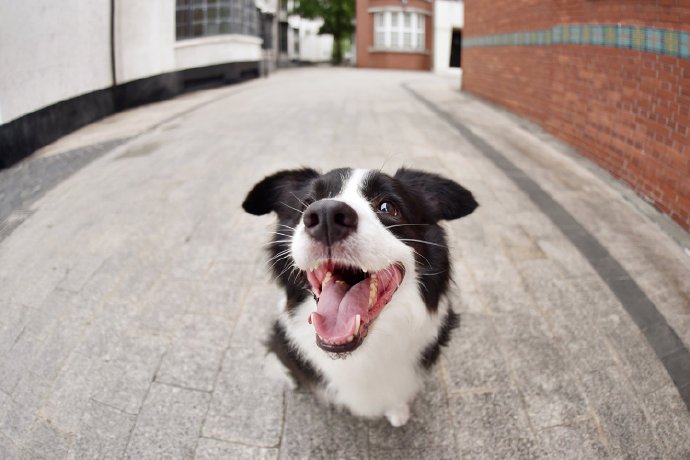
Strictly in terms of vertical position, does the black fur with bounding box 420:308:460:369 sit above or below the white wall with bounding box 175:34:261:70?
below

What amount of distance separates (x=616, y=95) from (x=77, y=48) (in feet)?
20.5

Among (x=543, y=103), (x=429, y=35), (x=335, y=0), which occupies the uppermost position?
(x=335, y=0)

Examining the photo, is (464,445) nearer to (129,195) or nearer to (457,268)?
(457,268)

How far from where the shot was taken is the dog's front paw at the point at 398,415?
220 centimetres

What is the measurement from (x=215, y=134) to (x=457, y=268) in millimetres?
4767

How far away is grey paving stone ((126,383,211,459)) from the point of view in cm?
213

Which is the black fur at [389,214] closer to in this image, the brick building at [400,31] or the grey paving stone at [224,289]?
the grey paving stone at [224,289]

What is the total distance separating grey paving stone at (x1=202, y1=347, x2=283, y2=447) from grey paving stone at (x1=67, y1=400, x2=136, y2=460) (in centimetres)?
39

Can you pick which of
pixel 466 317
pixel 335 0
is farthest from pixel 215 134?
pixel 335 0

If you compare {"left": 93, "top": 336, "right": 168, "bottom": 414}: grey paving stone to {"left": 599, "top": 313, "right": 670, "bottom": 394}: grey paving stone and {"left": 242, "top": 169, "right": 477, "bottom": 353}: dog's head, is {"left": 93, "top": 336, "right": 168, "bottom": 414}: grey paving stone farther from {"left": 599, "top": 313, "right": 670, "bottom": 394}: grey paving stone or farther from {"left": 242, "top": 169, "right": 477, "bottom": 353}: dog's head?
{"left": 599, "top": 313, "right": 670, "bottom": 394}: grey paving stone

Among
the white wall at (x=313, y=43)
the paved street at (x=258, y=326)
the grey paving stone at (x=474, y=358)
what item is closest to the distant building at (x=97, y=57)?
the paved street at (x=258, y=326)

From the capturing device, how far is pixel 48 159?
350 cm

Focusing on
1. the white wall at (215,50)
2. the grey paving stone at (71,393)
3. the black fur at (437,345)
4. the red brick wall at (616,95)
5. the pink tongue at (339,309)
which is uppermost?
the white wall at (215,50)

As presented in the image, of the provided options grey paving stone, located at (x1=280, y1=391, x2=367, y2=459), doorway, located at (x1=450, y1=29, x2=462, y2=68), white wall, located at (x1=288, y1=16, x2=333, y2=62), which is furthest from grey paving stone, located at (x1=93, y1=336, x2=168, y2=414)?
white wall, located at (x1=288, y1=16, x2=333, y2=62)
